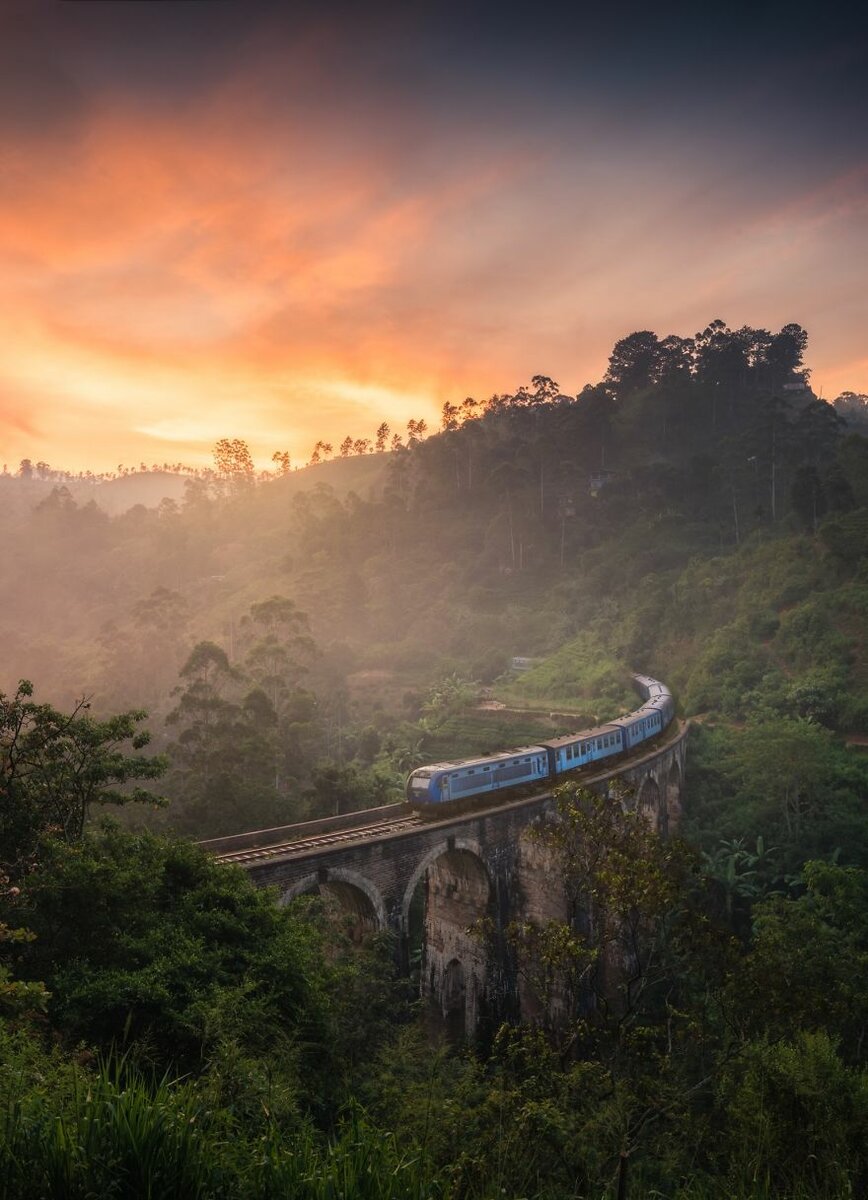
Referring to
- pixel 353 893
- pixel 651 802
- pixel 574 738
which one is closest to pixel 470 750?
pixel 651 802

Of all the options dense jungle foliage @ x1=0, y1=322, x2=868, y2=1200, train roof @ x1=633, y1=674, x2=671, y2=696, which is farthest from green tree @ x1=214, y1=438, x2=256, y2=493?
train roof @ x1=633, y1=674, x2=671, y2=696

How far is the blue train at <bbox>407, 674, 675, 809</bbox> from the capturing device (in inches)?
929

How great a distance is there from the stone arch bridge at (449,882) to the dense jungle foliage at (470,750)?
1196 millimetres

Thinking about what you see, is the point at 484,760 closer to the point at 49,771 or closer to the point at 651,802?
the point at 651,802

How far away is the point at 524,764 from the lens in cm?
2641

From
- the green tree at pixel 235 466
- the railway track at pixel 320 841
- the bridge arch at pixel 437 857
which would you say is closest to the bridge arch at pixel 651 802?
the bridge arch at pixel 437 857

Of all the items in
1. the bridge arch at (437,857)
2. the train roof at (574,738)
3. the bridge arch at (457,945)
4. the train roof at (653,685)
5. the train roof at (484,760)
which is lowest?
the bridge arch at (457,945)

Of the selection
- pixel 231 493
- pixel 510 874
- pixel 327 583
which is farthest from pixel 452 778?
pixel 231 493

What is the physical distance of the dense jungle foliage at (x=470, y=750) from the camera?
8250 mm

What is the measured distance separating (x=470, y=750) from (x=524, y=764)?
21168 mm

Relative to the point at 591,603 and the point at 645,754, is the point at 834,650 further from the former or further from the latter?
the point at 591,603

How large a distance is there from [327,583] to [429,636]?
1723 cm

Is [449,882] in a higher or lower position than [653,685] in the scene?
lower

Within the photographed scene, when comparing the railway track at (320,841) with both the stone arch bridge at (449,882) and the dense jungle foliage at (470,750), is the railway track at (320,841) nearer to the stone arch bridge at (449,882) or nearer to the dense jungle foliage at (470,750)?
the stone arch bridge at (449,882)
